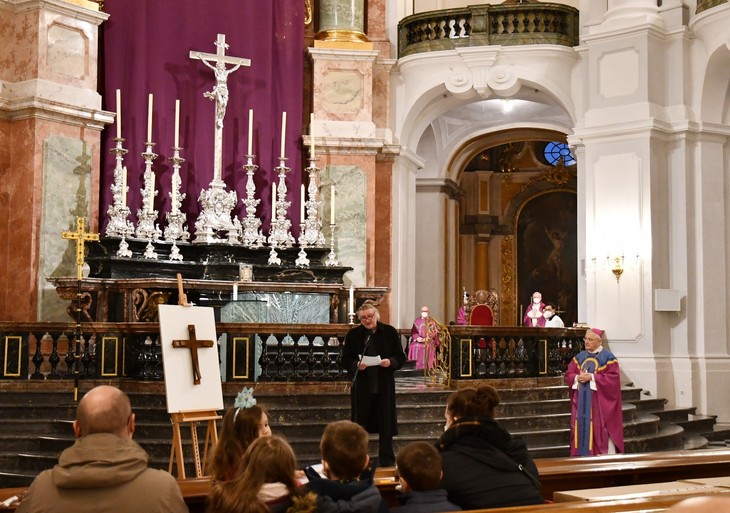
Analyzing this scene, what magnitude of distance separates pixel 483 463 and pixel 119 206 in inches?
437

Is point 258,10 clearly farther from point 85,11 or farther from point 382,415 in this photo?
point 382,415

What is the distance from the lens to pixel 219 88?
52.0 feet

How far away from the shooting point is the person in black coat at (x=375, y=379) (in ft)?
28.1

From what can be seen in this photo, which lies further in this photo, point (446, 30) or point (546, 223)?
point (546, 223)

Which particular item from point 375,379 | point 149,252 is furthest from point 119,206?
point 375,379

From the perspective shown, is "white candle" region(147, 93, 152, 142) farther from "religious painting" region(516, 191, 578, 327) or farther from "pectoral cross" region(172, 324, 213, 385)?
"religious painting" region(516, 191, 578, 327)

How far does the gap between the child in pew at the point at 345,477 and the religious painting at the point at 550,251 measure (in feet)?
70.5

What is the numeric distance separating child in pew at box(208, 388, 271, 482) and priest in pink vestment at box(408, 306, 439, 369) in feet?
30.7

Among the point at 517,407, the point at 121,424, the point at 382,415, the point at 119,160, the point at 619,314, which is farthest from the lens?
the point at 619,314

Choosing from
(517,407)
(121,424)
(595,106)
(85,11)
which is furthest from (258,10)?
(121,424)

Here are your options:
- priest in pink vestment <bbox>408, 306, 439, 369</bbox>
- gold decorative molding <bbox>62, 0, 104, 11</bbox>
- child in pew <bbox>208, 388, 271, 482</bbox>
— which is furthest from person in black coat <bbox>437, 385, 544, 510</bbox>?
gold decorative molding <bbox>62, 0, 104, 11</bbox>

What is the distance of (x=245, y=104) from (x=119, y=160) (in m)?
2.83

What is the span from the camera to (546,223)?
84.2 feet

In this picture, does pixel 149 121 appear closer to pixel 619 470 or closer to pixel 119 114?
pixel 119 114
